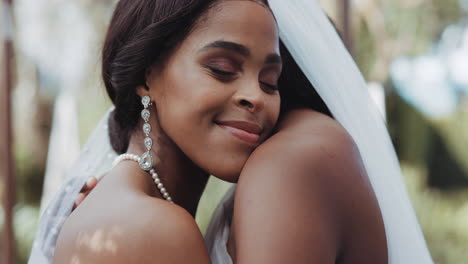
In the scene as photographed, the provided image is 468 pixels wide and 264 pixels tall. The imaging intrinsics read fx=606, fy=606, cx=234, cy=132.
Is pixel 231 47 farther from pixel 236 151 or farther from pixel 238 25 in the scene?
pixel 236 151

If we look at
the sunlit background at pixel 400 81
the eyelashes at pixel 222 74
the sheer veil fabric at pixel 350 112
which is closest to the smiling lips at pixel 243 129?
the eyelashes at pixel 222 74

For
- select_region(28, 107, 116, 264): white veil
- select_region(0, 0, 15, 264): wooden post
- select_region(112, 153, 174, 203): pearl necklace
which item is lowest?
select_region(0, 0, 15, 264): wooden post

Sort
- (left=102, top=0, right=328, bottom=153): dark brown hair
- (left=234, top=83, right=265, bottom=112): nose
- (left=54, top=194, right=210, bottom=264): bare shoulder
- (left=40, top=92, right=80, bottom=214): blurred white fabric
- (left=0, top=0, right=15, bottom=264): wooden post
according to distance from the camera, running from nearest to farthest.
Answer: (left=54, top=194, right=210, bottom=264): bare shoulder < (left=234, top=83, right=265, bottom=112): nose < (left=102, top=0, right=328, bottom=153): dark brown hair < (left=0, top=0, right=15, bottom=264): wooden post < (left=40, top=92, right=80, bottom=214): blurred white fabric

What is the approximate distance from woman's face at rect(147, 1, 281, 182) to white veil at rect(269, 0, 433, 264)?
280mm

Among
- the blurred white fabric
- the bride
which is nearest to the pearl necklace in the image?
the bride

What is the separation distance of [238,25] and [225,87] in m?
A: 0.22

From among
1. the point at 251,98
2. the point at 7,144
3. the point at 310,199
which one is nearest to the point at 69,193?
the point at 251,98

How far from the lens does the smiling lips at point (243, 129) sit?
79.4 inches

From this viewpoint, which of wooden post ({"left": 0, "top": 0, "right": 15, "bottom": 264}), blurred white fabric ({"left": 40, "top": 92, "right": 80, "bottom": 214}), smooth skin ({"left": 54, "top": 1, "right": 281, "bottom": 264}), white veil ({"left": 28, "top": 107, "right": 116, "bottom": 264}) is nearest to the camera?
smooth skin ({"left": 54, "top": 1, "right": 281, "bottom": 264})

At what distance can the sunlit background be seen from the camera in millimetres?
13828

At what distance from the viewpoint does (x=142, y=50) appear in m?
2.14

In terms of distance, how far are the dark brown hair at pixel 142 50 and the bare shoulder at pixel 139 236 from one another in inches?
22.9

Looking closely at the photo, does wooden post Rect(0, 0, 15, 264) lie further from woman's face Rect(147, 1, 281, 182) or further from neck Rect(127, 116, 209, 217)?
woman's face Rect(147, 1, 281, 182)

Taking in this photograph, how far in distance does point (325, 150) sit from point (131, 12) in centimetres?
90
